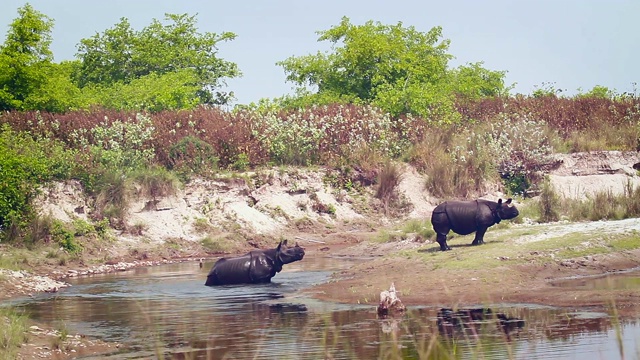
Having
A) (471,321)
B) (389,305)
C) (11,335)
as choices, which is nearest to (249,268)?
(389,305)

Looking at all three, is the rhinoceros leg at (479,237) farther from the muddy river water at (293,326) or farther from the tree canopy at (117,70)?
the tree canopy at (117,70)

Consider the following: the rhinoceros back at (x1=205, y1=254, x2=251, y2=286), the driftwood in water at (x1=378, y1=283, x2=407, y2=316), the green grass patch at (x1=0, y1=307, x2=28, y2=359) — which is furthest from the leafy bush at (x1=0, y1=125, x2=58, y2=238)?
the driftwood in water at (x1=378, y1=283, x2=407, y2=316)

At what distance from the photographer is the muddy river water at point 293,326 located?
13.2 metres

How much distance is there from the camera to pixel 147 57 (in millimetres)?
54250

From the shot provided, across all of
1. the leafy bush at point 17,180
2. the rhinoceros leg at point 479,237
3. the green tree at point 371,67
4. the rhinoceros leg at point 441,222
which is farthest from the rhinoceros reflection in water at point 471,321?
the green tree at point 371,67

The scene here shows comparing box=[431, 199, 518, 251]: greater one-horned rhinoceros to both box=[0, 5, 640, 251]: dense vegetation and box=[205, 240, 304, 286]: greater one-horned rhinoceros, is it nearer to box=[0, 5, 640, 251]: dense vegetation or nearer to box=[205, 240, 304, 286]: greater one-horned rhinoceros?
box=[205, 240, 304, 286]: greater one-horned rhinoceros

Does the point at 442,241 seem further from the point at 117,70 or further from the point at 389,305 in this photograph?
the point at 117,70

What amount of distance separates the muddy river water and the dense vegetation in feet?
29.6

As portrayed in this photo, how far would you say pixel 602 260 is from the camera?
20.9 metres

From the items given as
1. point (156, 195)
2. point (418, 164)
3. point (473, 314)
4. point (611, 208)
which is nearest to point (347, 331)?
point (473, 314)

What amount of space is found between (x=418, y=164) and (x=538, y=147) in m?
4.54

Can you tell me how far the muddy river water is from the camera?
13.2 m

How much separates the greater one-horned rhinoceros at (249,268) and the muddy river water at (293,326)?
376mm

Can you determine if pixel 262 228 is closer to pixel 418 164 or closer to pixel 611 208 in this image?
pixel 418 164
